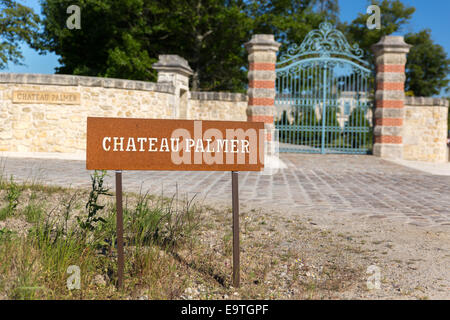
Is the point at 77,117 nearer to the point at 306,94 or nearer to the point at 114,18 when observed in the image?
the point at 306,94

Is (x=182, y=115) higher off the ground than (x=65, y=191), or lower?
higher

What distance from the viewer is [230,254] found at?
354cm

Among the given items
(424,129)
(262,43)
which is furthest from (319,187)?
(424,129)

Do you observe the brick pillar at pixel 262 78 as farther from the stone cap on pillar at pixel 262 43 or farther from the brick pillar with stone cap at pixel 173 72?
the brick pillar with stone cap at pixel 173 72

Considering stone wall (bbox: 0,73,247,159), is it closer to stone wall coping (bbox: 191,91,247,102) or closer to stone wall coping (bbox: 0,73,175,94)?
stone wall coping (bbox: 0,73,175,94)

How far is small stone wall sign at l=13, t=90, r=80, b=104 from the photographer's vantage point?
37.5ft

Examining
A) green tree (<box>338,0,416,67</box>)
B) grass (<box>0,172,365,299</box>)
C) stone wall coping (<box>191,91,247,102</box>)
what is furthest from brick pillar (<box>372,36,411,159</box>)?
green tree (<box>338,0,416,67</box>)

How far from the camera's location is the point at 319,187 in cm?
734

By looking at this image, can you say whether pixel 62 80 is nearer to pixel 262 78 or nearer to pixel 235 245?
pixel 262 78

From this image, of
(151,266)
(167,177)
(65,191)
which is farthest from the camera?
(167,177)

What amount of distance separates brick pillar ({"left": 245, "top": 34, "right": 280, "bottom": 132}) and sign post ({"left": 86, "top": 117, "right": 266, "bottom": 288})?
10.5 meters

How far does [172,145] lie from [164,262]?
985 mm

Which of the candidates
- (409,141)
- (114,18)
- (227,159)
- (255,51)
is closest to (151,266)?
(227,159)

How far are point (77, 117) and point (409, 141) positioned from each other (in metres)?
11.3
